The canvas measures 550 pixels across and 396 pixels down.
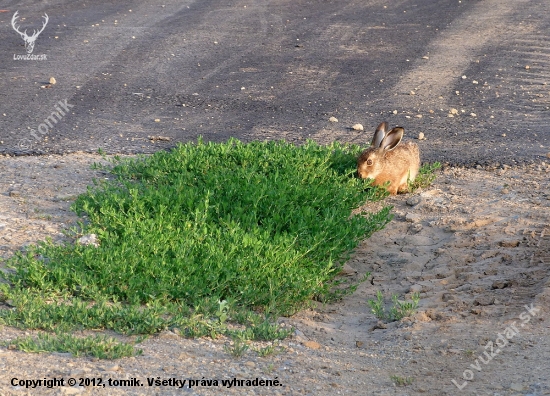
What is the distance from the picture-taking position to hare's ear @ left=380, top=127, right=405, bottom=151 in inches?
271

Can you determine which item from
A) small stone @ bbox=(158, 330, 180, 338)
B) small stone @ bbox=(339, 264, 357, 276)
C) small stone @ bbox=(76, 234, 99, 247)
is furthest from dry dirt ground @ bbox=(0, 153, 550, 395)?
small stone @ bbox=(76, 234, 99, 247)

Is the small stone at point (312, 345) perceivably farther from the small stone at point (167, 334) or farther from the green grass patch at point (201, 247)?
the small stone at point (167, 334)

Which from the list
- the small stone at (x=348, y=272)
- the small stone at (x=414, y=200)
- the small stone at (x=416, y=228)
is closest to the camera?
the small stone at (x=348, y=272)

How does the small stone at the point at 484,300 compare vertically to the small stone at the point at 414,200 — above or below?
above

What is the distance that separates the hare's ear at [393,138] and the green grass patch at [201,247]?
42 cm

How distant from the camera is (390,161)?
668 centimetres

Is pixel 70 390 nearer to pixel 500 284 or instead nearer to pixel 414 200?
pixel 500 284

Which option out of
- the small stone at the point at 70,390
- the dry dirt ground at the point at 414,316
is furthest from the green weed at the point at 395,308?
the small stone at the point at 70,390

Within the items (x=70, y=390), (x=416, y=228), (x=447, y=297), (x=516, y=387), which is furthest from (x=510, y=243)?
(x=70, y=390)

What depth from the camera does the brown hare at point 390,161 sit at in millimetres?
6668

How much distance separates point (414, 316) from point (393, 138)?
2.48 m

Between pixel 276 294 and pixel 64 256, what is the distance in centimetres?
133

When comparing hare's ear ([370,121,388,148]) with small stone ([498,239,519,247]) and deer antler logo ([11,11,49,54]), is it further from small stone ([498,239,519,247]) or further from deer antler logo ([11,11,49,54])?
deer antler logo ([11,11,49,54])

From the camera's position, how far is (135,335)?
167 inches
